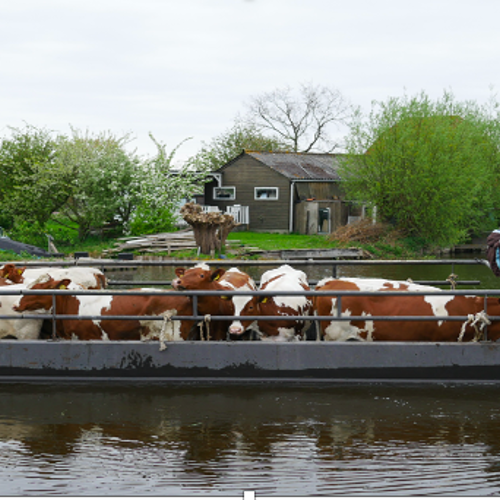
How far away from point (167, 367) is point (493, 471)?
359cm

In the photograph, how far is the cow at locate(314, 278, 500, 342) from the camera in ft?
24.6

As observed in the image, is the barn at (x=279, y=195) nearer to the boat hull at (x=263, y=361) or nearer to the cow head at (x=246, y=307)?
the cow head at (x=246, y=307)

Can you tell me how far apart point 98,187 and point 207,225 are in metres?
7.44

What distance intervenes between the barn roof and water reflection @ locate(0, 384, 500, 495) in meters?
34.4

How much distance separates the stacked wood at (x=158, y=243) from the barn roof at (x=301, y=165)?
511 inches

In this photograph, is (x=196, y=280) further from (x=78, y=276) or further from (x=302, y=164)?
(x=302, y=164)

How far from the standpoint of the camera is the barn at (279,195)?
40.4m

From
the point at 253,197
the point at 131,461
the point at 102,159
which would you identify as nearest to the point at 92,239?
the point at 102,159

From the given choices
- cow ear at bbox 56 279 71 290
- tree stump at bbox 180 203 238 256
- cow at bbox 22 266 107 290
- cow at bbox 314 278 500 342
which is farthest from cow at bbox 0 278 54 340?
tree stump at bbox 180 203 238 256

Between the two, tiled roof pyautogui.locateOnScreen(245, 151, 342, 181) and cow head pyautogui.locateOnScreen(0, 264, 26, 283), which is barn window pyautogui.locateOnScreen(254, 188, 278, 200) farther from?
cow head pyautogui.locateOnScreen(0, 264, 26, 283)

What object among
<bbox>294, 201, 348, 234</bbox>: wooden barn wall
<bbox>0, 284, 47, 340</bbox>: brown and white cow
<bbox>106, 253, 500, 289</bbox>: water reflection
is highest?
<bbox>294, 201, 348, 234</bbox>: wooden barn wall

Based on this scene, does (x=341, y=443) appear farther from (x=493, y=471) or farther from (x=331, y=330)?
(x=331, y=330)

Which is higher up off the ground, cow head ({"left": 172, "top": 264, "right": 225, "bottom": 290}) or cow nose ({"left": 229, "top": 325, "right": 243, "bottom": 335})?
cow head ({"left": 172, "top": 264, "right": 225, "bottom": 290})

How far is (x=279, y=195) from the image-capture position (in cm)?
4200
